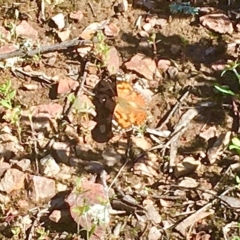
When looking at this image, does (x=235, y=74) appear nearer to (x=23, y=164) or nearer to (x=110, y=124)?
(x=110, y=124)

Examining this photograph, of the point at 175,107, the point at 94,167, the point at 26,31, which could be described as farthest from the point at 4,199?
the point at 26,31

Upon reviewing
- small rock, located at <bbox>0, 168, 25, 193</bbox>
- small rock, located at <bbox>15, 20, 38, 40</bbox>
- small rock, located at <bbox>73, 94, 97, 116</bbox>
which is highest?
small rock, located at <bbox>15, 20, 38, 40</bbox>

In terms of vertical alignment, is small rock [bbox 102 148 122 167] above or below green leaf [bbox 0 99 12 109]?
below

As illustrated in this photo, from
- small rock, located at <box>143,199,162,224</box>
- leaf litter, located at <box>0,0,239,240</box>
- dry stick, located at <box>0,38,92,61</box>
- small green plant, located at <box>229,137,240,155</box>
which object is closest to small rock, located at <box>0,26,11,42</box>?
leaf litter, located at <box>0,0,239,240</box>

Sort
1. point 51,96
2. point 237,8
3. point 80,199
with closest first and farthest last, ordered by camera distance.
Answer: point 80,199, point 51,96, point 237,8

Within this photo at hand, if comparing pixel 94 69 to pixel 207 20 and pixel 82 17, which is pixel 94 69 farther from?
pixel 207 20

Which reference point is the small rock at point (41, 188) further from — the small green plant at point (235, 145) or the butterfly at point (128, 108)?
the small green plant at point (235, 145)

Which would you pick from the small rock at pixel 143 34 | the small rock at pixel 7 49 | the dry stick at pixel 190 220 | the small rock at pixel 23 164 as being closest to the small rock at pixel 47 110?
the small rock at pixel 23 164

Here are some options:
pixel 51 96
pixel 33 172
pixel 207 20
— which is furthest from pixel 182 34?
pixel 33 172

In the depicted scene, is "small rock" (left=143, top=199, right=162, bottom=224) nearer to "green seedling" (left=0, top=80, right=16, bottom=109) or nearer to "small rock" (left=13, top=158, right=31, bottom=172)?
"small rock" (left=13, top=158, right=31, bottom=172)
